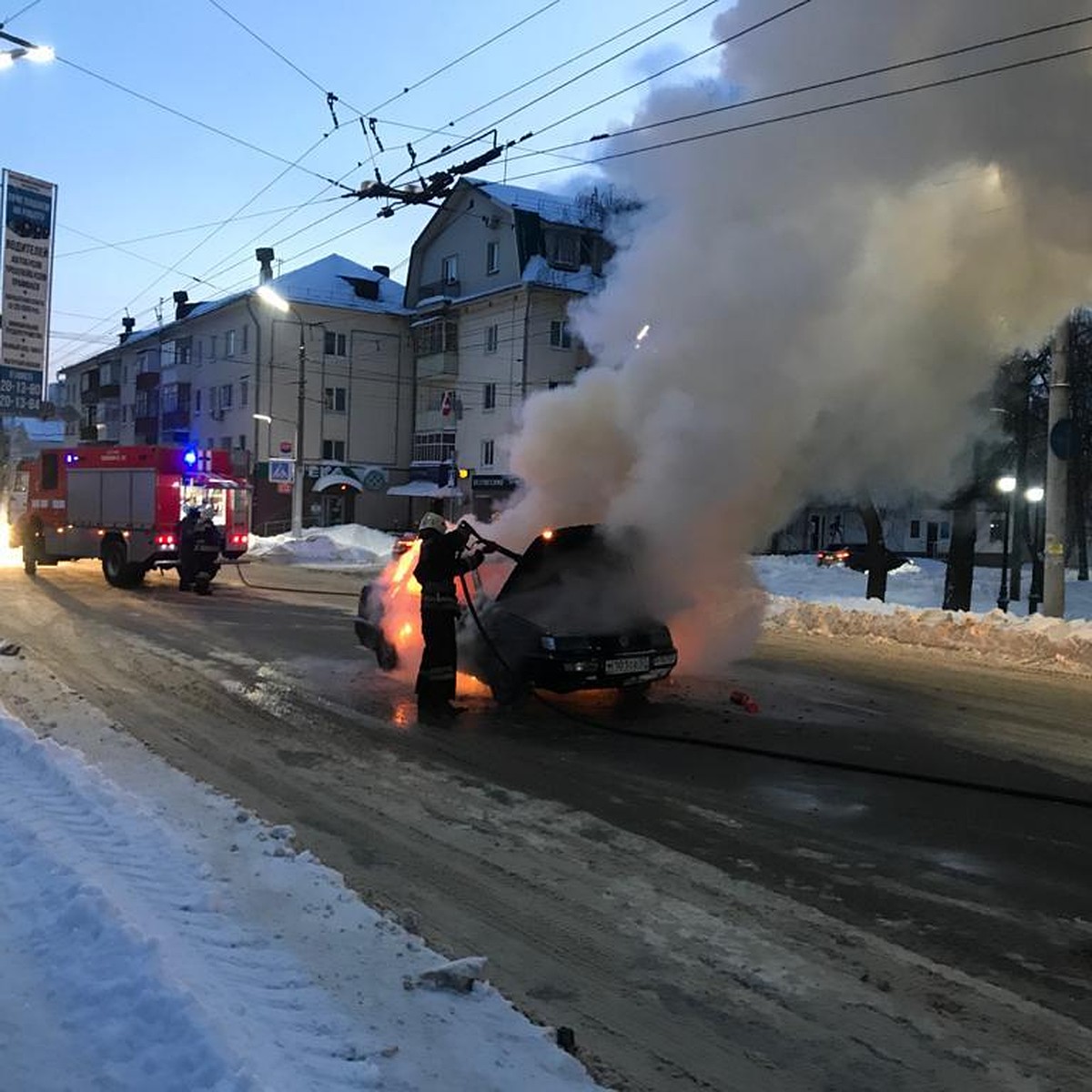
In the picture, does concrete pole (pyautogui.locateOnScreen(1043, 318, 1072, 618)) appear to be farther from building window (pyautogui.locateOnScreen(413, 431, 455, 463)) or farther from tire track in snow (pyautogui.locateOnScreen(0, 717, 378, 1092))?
building window (pyautogui.locateOnScreen(413, 431, 455, 463))

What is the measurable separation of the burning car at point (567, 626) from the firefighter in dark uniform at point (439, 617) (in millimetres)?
379

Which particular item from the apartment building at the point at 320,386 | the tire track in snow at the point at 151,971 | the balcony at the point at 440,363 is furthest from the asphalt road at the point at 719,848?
the apartment building at the point at 320,386

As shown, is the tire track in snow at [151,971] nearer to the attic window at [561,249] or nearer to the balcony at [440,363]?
the attic window at [561,249]

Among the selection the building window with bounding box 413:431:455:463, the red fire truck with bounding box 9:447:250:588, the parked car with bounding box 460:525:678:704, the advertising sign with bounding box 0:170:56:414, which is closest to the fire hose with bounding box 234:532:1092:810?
the parked car with bounding box 460:525:678:704

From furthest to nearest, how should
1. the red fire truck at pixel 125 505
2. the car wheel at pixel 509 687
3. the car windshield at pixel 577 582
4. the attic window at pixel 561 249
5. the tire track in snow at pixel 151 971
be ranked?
the attic window at pixel 561 249 < the red fire truck at pixel 125 505 < the car windshield at pixel 577 582 < the car wheel at pixel 509 687 < the tire track in snow at pixel 151 971

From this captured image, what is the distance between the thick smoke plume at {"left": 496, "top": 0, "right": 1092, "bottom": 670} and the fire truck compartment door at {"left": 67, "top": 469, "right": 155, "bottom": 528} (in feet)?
37.1

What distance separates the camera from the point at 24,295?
9.76 metres

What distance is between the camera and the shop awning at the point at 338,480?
4428 centimetres

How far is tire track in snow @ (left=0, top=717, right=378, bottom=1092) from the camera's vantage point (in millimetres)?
2707

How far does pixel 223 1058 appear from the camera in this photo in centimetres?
264

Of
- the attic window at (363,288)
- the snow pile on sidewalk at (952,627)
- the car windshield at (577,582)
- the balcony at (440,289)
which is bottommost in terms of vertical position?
the snow pile on sidewalk at (952,627)

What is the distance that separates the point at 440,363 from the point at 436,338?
1438mm

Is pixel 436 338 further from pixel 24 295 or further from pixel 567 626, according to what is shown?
pixel 567 626

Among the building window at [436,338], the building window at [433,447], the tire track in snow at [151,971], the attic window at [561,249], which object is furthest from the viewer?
the building window at [433,447]
